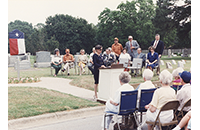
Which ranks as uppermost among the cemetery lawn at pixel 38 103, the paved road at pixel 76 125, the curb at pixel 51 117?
the cemetery lawn at pixel 38 103

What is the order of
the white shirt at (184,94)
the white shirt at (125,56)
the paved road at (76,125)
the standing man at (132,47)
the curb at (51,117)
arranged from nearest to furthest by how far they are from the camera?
the white shirt at (184,94)
the paved road at (76,125)
the curb at (51,117)
the white shirt at (125,56)
the standing man at (132,47)

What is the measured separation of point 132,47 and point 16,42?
14.8 m

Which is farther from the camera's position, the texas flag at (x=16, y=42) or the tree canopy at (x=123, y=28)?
the tree canopy at (x=123, y=28)

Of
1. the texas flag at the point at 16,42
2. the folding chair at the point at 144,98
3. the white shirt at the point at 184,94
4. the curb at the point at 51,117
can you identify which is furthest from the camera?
the texas flag at the point at 16,42

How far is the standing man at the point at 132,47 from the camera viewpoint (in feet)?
47.9

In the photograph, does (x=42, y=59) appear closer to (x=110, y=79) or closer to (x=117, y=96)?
(x=110, y=79)

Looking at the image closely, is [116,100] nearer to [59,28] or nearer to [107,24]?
[107,24]

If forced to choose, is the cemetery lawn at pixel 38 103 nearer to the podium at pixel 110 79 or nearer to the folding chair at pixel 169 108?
the podium at pixel 110 79

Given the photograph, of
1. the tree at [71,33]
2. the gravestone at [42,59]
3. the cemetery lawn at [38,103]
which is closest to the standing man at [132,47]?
the cemetery lawn at [38,103]

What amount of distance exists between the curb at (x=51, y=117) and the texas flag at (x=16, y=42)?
19.5 meters

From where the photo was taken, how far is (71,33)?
2896 inches

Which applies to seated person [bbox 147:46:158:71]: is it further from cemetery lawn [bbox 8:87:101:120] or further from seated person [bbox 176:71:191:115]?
seated person [bbox 176:71:191:115]

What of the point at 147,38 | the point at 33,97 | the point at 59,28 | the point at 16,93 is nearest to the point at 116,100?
the point at 33,97

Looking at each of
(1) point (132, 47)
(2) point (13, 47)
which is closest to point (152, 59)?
(1) point (132, 47)
